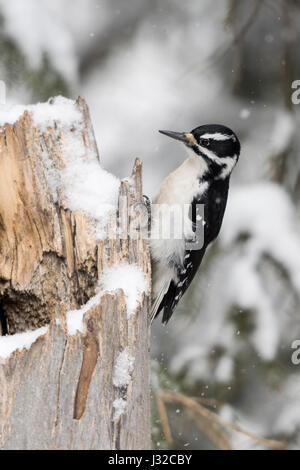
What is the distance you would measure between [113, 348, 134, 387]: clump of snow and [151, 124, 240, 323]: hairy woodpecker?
0.85 m

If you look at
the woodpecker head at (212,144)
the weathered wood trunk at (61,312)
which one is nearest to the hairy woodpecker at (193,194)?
the woodpecker head at (212,144)

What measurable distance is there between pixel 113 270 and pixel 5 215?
0.41 m

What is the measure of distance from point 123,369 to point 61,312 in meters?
0.30

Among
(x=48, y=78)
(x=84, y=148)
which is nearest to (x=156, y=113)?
(x=48, y=78)

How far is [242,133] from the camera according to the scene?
405 centimetres

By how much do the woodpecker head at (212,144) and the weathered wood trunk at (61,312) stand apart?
25.9 inches

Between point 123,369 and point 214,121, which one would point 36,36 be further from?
point 123,369

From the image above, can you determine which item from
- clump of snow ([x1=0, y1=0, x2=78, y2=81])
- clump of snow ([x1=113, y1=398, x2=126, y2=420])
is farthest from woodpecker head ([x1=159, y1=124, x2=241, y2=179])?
clump of snow ([x1=113, y1=398, x2=126, y2=420])

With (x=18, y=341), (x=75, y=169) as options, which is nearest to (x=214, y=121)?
(x=75, y=169)

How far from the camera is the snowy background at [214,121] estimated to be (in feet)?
Result: 11.0

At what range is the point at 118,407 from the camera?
6.29ft

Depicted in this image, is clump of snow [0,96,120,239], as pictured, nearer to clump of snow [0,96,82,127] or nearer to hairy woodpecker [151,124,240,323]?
clump of snow [0,96,82,127]

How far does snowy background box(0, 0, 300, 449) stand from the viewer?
3338 mm
